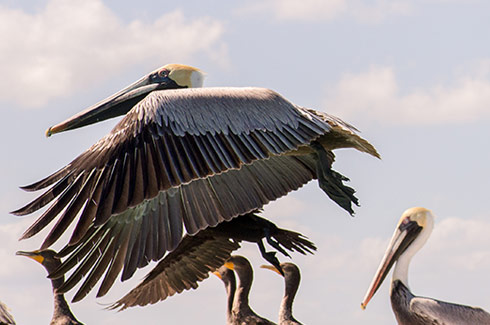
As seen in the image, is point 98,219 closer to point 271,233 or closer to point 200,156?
point 200,156

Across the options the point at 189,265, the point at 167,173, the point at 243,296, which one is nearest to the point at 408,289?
the point at 189,265

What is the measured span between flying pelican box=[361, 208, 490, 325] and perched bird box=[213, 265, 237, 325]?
8.10 ft

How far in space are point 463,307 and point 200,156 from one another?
4.25 meters

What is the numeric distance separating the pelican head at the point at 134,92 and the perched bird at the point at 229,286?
423 cm

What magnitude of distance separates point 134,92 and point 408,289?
3.35m

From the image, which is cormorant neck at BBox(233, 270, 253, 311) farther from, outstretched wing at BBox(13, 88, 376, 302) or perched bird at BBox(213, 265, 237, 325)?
outstretched wing at BBox(13, 88, 376, 302)

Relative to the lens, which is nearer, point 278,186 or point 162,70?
point 278,186

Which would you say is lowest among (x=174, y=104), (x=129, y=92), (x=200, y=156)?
(x=200, y=156)

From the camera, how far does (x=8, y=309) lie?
32.9 feet

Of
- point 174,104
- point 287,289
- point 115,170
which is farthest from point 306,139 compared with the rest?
point 287,289

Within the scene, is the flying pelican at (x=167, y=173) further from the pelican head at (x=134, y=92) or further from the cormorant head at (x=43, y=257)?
the cormorant head at (x=43, y=257)

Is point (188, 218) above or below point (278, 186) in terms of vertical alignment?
below

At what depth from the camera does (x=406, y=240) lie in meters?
10.5

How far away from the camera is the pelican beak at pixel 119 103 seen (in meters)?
7.71
